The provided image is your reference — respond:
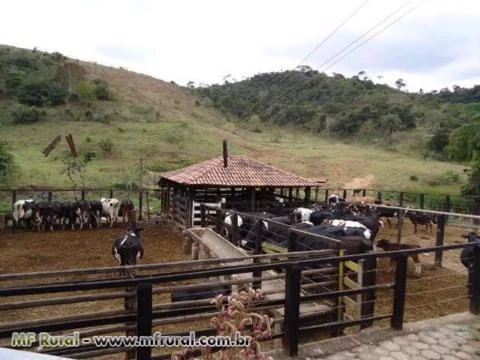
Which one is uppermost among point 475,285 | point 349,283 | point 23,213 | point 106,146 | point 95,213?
point 106,146

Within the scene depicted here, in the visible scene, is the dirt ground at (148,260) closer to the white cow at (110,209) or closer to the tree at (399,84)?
the white cow at (110,209)

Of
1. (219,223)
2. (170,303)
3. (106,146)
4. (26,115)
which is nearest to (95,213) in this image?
(219,223)

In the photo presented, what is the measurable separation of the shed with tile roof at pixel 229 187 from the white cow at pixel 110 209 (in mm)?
2382

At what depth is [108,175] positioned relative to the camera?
26719mm

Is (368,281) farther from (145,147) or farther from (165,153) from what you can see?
(145,147)

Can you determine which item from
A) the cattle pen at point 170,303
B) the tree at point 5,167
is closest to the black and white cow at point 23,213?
the tree at point 5,167

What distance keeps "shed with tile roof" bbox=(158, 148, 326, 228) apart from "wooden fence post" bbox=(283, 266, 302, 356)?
1121cm

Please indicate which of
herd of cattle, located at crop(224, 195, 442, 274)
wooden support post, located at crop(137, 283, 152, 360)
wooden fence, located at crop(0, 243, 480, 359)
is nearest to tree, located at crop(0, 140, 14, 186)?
herd of cattle, located at crop(224, 195, 442, 274)

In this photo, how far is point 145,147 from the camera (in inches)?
1396

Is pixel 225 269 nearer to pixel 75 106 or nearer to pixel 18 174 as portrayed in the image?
pixel 18 174

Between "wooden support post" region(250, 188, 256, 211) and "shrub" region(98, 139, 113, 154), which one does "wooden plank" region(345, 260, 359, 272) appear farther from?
"shrub" region(98, 139, 113, 154)

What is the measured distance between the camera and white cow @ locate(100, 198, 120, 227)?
16.3 meters

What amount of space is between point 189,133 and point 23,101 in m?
19.0

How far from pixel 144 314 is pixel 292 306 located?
1413mm
